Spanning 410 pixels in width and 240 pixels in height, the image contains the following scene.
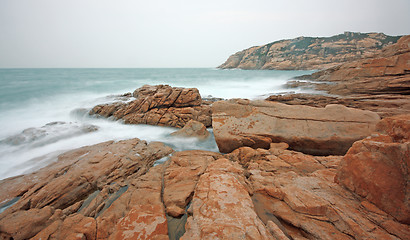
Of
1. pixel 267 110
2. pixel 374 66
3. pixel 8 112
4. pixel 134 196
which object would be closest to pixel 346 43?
pixel 374 66

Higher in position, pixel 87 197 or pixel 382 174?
pixel 382 174

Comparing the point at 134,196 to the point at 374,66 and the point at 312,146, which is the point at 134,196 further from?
the point at 374,66

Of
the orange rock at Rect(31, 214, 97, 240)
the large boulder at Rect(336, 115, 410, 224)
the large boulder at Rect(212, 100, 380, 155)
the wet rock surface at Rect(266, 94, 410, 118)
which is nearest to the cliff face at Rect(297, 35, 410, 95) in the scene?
the wet rock surface at Rect(266, 94, 410, 118)

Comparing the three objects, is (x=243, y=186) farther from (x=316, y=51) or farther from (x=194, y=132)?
(x=316, y=51)

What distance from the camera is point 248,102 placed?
6.05 m

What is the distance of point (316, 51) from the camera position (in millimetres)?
64188

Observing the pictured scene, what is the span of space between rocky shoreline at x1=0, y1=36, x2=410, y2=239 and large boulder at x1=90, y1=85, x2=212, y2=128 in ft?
10.1

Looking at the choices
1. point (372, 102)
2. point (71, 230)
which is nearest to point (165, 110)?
point (71, 230)

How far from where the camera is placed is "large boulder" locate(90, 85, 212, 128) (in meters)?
8.97

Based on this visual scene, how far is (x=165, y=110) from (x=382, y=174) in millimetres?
8855

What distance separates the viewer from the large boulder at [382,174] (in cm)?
206

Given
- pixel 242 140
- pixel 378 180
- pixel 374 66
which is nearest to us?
pixel 378 180

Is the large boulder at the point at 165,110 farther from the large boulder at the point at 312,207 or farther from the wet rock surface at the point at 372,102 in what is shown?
the large boulder at the point at 312,207

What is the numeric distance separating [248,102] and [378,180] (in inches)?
165
